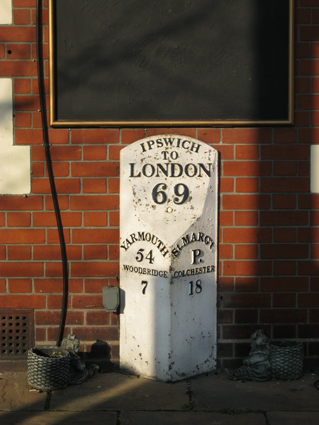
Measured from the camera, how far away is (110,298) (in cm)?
428

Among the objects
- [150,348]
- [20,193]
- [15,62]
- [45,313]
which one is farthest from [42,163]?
[150,348]

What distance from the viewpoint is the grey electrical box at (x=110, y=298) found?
14.0 ft

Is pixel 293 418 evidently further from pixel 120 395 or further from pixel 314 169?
pixel 314 169

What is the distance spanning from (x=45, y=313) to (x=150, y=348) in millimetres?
954

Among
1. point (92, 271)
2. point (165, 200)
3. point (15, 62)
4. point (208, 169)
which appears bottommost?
point (92, 271)

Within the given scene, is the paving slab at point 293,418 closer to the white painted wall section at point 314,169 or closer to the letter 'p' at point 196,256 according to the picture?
the letter 'p' at point 196,256

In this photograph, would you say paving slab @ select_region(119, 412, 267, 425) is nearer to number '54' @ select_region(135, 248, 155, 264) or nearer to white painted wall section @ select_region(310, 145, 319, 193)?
number '54' @ select_region(135, 248, 155, 264)

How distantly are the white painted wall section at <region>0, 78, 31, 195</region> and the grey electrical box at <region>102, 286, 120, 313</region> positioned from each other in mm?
1076

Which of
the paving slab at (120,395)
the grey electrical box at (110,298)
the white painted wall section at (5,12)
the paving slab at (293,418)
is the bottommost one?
the paving slab at (293,418)

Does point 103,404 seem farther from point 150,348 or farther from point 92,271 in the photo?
point 92,271

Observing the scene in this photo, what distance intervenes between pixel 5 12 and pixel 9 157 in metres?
1.19

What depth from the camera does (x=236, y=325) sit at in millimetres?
4402

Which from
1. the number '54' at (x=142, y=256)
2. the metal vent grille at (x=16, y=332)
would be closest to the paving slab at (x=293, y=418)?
the number '54' at (x=142, y=256)

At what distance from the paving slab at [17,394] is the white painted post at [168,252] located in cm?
84
